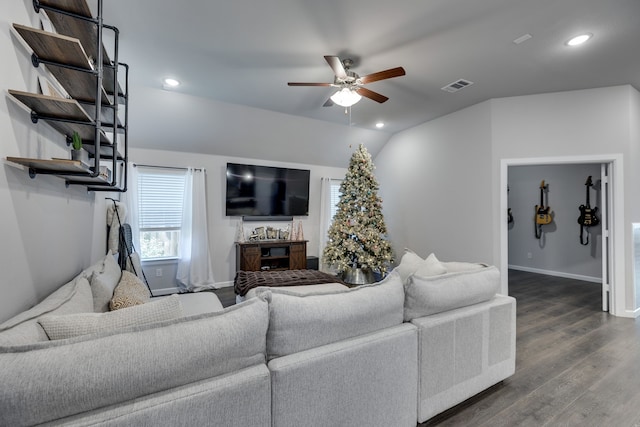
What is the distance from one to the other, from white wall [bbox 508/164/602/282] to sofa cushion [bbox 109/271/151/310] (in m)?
7.50

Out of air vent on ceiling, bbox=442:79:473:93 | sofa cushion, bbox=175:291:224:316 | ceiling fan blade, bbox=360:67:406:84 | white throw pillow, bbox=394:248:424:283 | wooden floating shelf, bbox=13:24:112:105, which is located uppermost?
air vent on ceiling, bbox=442:79:473:93

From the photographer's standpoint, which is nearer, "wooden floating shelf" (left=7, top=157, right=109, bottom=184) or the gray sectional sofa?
the gray sectional sofa

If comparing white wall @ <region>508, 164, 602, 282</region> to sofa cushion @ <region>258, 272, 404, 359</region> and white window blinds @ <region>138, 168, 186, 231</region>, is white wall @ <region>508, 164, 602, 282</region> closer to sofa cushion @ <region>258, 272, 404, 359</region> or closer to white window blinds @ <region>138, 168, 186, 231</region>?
sofa cushion @ <region>258, 272, 404, 359</region>

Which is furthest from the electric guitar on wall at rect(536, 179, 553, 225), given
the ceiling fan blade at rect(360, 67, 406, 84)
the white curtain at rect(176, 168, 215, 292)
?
the white curtain at rect(176, 168, 215, 292)

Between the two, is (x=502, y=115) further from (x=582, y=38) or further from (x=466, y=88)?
(x=582, y=38)

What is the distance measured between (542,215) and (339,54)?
233 inches

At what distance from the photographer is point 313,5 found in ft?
7.50

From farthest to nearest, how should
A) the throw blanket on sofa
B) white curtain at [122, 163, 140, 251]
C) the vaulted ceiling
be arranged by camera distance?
white curtain at [122, 163, 140, 251], the throw blanket on sofa, the vaulted ceiling

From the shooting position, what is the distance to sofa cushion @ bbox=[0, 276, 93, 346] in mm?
1044

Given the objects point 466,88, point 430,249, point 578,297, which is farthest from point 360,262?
point 578,297

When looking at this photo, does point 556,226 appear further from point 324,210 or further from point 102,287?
point 102,287

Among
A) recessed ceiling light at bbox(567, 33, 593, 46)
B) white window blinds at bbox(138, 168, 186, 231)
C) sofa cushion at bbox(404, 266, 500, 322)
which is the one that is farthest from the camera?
white window blinds at bbox(138, 168, 186, 231)

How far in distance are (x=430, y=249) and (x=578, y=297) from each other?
2.31 meters

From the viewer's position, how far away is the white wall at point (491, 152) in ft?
12.4
